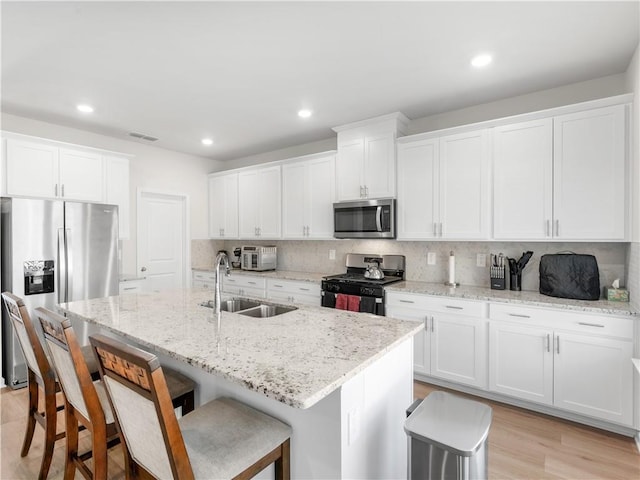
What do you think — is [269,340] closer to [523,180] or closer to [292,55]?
[292,55]

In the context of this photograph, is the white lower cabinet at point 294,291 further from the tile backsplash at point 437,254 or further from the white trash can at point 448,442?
the white trash can at point 448,442

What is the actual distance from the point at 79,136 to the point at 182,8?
119 inches

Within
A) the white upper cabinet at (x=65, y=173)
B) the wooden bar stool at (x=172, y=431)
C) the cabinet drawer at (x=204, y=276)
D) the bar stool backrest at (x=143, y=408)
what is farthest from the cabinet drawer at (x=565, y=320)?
the white upper cabinet at (x=65, y=173)

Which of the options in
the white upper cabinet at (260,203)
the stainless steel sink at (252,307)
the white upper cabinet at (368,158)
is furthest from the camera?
the white upper cabinet at (260,203)

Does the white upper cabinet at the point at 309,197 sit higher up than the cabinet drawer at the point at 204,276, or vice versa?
the white upper cabinet at the point at 309,197

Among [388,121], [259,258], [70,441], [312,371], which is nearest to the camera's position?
[312,371]

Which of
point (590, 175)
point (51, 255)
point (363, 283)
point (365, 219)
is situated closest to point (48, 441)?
point (51, 255)

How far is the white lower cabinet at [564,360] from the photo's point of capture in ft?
7.68

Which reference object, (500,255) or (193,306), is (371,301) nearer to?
(500,255)

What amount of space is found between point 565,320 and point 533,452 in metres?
0.95

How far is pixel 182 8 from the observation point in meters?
1.90

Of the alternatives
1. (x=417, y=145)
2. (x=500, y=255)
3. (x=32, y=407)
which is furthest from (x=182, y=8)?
(x=500, y=255)

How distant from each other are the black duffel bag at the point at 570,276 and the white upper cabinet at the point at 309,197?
7.32 feet

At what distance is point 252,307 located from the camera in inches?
100
